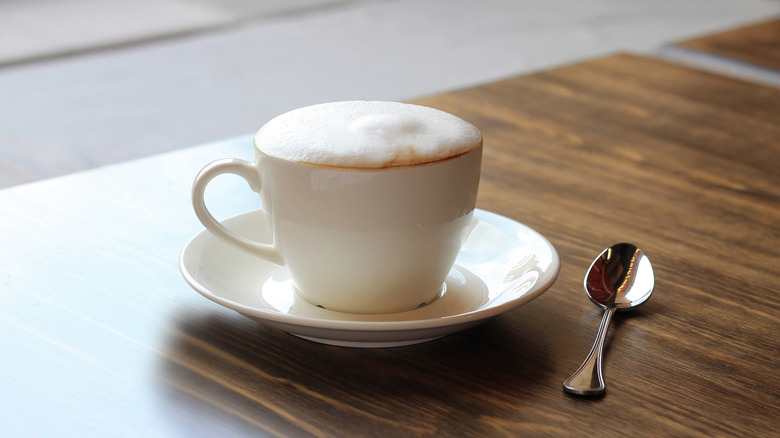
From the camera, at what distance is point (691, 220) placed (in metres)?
0.60

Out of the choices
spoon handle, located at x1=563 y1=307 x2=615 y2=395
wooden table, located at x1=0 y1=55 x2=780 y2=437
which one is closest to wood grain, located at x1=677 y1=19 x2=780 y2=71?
wooden table, located at x1=0 y1=55 x2=780 y2=437

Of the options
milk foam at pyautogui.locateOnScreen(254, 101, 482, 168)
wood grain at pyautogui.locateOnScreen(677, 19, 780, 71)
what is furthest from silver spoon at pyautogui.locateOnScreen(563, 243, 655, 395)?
wood grain at pyautogui.locateOnScreen(677, 19, 780, 71)

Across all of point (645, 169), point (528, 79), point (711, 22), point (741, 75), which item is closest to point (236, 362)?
point (645, 169)

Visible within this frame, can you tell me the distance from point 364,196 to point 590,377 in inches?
5.4

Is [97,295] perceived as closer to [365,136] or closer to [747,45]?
[365,136]

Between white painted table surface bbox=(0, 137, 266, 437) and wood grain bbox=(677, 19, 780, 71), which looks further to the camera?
wood grain bbox=(677, 19, 780, 71)

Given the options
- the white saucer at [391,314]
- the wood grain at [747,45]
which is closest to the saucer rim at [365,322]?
the white saucer at [391,314]

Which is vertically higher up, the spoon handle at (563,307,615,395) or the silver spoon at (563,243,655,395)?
the spoon handle at (563,307,615,395)

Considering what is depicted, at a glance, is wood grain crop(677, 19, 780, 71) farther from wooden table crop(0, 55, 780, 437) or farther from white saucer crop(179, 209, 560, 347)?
white saucer crop(179, 209, 560, 347)

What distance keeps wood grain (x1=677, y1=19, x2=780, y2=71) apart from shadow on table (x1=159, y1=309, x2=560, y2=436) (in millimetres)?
867

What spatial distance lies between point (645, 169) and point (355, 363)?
0.41 meters

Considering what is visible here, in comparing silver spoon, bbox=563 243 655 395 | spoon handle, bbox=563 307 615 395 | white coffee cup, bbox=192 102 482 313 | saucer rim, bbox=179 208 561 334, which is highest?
white coffee cup, bbox=192 102 482 313

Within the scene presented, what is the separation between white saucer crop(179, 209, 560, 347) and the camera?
38cm

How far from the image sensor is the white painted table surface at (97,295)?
0.36m
